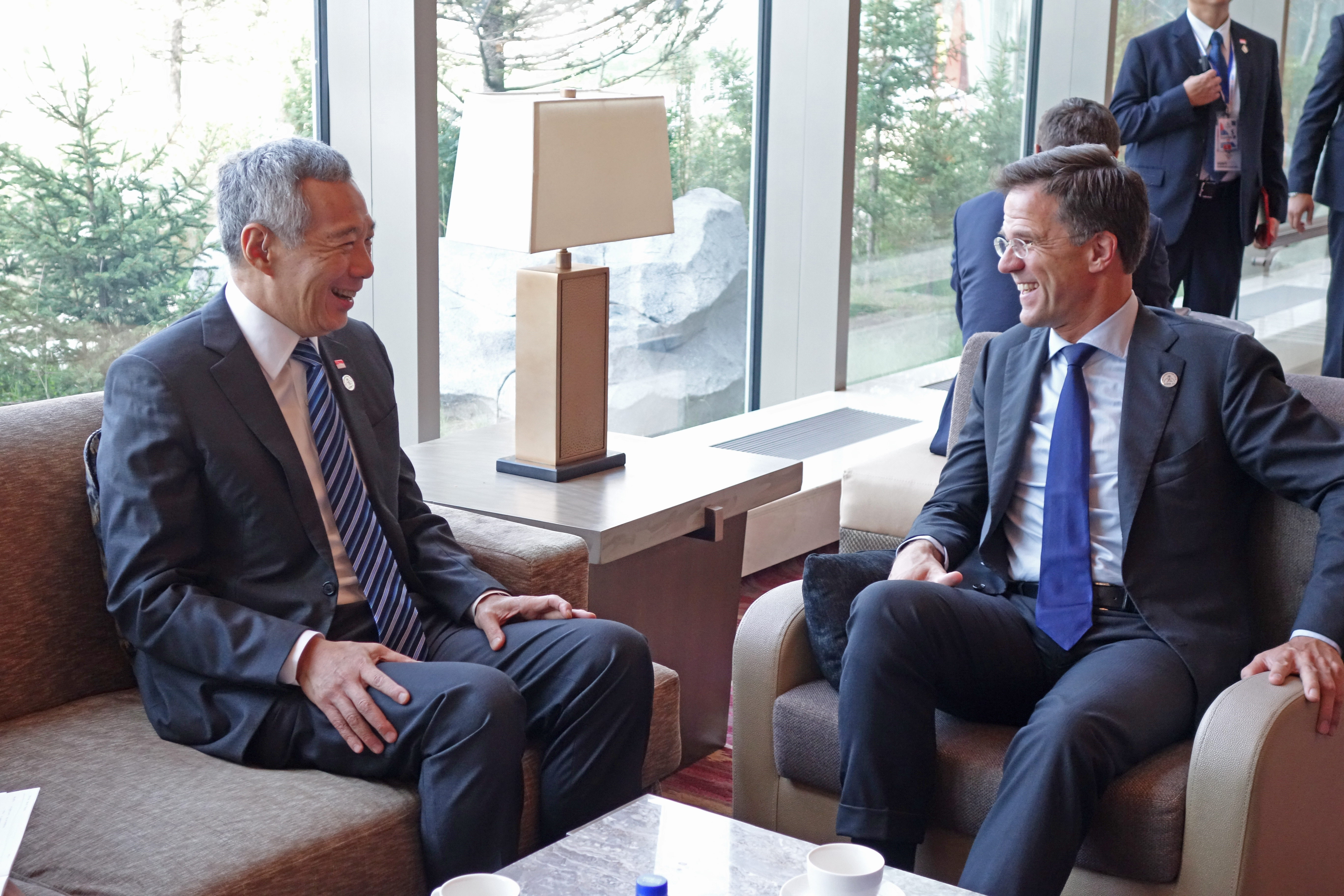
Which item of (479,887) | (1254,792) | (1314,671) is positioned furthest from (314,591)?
(1314,671)

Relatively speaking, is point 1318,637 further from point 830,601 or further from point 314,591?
point 314,591

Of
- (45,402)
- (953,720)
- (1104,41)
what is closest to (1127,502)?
(953,720)

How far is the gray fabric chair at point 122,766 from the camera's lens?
1.69 m

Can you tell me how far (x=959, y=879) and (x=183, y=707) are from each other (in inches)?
45.4

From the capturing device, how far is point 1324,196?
5617mm

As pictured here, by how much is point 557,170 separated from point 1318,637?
5.02 ft

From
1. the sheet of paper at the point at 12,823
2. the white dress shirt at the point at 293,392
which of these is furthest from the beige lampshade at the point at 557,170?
the sheet of paper at the point at 12,823

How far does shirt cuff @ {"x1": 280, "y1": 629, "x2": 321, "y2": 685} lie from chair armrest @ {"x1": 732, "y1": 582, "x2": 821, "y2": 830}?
708mm

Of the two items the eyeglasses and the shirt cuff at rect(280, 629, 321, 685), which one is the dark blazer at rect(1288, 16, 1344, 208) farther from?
the shirt cuff at rect(280, 629, 321, 685)

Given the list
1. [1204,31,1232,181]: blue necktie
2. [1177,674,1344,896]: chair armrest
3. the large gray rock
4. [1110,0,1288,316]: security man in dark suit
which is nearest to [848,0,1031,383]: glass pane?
the large gray rock

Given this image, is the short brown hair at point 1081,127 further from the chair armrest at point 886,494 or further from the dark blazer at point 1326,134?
the dark blazer at point 1326,134

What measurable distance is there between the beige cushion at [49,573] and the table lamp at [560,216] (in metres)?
0.86

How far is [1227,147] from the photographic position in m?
5.16

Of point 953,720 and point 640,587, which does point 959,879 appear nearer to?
point 953,720
